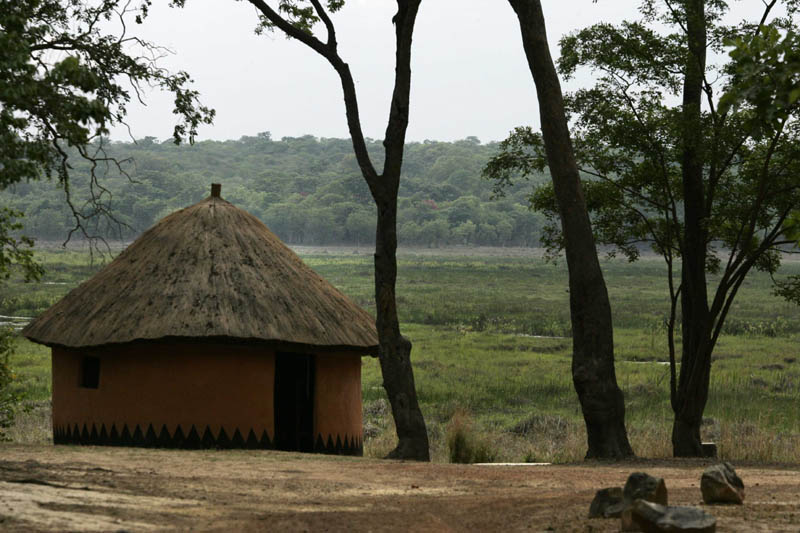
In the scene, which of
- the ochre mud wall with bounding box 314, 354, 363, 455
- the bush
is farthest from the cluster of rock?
the ochre mud wall with bounding box 314, 354, 363, 455

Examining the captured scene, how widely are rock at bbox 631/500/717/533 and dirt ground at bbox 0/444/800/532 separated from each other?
44cm

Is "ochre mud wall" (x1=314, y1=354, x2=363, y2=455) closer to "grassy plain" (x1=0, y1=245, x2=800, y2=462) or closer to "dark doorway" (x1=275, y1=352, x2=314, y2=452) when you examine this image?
"dark doorway" (x1=275, y1=352, x2=314, y2=452)

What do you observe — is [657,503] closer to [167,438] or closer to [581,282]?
[581,282]

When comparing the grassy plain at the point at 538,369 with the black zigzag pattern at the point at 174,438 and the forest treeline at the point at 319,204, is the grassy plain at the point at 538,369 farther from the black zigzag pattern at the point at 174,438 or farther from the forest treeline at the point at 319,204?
the forest treeline at the point at 319,204

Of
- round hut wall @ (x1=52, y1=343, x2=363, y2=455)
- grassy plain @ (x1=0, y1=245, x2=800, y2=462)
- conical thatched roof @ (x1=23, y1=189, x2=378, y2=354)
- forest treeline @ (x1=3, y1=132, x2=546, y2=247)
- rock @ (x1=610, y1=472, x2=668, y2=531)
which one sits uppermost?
forest treeline @ (x1=3, y1=132, x2=546, y2=247)

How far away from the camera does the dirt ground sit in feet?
17.5

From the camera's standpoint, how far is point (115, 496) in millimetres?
6027

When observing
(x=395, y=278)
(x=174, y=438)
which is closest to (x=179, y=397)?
(x=174, y=438)

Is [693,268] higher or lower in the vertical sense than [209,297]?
higher

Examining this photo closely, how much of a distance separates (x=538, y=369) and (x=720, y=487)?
2214 cm

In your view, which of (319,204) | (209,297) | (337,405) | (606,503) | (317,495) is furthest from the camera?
(319,204)

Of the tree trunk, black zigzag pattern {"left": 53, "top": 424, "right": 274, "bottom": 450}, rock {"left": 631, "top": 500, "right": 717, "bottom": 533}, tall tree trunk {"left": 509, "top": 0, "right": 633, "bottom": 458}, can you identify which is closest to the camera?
rock {"left": 631, "top": 500, "right": 717, "bottom": 533}

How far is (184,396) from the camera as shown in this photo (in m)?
→ 12.2

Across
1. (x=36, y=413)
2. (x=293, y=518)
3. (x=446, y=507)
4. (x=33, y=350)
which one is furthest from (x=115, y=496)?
(x=33, y=350)
